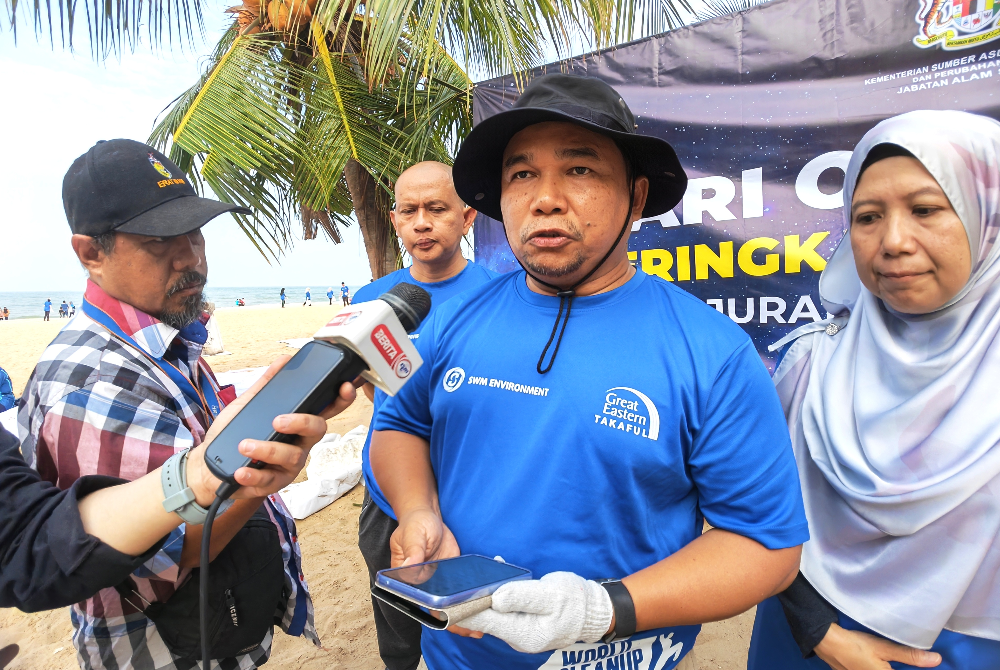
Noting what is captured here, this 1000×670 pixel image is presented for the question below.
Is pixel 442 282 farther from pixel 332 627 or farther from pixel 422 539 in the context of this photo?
pixel 332 627

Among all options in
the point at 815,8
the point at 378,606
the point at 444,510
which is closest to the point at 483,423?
the point at 444,510

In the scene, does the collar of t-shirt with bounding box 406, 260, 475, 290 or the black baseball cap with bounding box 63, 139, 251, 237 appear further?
the collar of t-shirt with bounding box 406, 260, 475, 290

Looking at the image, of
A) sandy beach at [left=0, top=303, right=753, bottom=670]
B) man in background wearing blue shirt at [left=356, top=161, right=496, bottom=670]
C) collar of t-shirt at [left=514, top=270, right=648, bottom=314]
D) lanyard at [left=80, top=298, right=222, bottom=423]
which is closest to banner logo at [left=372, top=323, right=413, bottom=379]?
collar of t-shirt at [left=514, top=270, right=648, bottom=314]

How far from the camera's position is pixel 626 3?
3.95 meters

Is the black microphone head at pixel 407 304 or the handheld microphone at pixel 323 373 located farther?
the black microphone head at pixel 407 304

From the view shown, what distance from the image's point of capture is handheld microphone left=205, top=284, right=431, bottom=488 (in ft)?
2.91

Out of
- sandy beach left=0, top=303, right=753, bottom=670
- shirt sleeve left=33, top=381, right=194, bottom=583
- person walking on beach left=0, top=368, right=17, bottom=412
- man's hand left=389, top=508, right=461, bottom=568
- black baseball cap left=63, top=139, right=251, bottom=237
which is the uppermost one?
black baseball cap left=63, top=139, right=251, bottom=237

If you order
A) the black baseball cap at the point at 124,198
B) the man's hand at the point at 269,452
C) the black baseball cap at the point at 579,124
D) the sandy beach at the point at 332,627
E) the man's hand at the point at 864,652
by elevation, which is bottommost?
the sandy beach at the point at 332,627

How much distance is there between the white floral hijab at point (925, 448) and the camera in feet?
3.89

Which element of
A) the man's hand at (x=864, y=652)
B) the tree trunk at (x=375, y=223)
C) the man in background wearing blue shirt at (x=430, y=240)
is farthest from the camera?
the tree trunk at (x=375, y=223)

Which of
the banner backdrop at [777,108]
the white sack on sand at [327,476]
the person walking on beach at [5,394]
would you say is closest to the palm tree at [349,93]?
the banner backdrop at [777,108]

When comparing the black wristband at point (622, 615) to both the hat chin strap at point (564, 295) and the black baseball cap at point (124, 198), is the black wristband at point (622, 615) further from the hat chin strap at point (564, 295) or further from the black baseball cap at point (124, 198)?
the black baseball cap at point (124, 198)

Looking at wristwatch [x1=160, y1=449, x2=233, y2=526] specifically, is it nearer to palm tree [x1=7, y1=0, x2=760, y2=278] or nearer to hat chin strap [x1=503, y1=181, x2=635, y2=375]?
hat chin strap [x1=503, y1=181, x2=635, y2=375]

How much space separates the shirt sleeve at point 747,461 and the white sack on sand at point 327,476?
3.95 meters
